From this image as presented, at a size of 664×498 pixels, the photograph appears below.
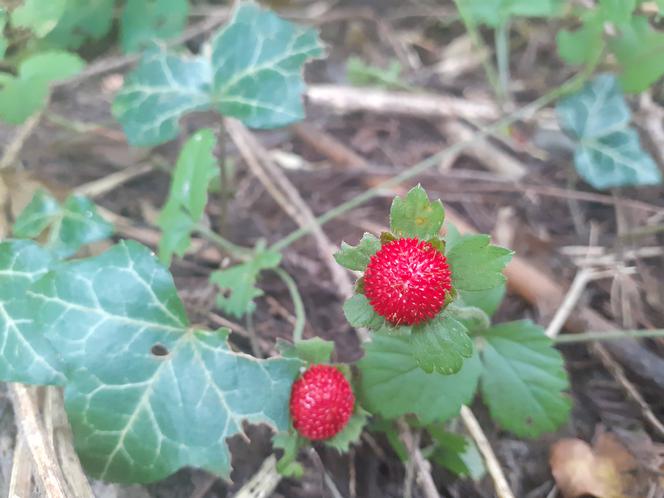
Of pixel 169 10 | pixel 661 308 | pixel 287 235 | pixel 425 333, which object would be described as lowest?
pixel 661 308

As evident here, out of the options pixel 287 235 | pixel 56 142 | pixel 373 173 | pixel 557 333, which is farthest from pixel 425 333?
pixel 56 142

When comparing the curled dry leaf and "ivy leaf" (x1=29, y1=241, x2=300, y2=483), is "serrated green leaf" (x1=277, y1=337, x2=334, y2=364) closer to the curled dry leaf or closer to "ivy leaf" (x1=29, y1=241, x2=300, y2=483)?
"ivy leaf" (x1=29, y1=241, x2=300, y2=483)

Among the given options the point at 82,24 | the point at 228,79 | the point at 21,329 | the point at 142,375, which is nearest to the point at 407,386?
the point at 142,375

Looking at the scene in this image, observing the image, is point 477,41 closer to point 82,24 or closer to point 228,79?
point 228,79

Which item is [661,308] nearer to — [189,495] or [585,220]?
[585,220]

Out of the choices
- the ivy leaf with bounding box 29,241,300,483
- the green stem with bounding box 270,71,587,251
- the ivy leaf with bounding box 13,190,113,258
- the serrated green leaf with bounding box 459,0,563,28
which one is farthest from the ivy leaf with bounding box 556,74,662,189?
the ivy leaf with bounding box 13,190,113,258
